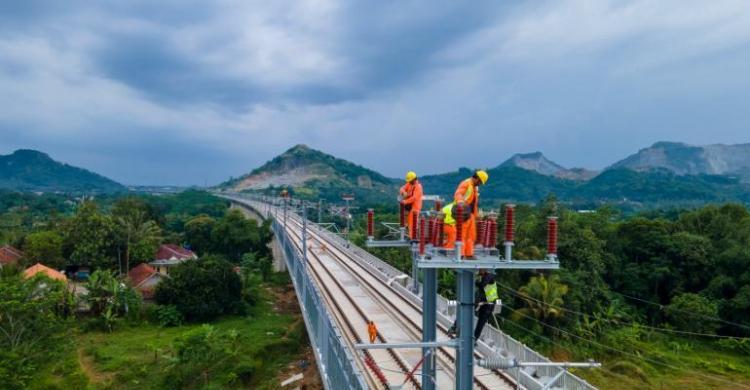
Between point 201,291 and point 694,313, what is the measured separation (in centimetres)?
3427

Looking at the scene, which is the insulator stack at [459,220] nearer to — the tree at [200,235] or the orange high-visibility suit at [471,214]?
the orange high-visibility suit at [471,214]

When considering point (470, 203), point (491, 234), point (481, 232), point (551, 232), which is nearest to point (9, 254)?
point (481, 232)

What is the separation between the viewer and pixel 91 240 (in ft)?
150

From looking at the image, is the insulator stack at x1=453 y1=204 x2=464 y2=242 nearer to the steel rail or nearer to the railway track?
the railway track

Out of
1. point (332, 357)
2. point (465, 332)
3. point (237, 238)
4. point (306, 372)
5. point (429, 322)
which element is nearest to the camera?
point (465, 332)

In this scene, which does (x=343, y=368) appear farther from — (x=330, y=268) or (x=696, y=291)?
(x=696, y=291)

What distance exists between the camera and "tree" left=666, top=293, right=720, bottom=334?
34344 millimetres

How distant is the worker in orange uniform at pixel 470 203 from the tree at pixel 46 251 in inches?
1864

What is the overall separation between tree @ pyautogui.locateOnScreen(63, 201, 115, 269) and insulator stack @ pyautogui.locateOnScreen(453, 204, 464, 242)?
147 feet

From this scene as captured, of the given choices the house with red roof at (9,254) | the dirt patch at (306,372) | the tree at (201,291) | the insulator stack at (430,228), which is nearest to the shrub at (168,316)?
the tree at (201,291)

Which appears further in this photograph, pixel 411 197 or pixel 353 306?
pixel 353 306

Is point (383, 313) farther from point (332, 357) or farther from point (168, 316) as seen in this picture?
point (168, 316)

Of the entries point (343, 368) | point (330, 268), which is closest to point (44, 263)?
point (330, 268)

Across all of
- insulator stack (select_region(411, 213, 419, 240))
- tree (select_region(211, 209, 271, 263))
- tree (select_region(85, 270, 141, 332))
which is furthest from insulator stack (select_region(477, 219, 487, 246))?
tree (select_region(211, 209, 271, 263))
